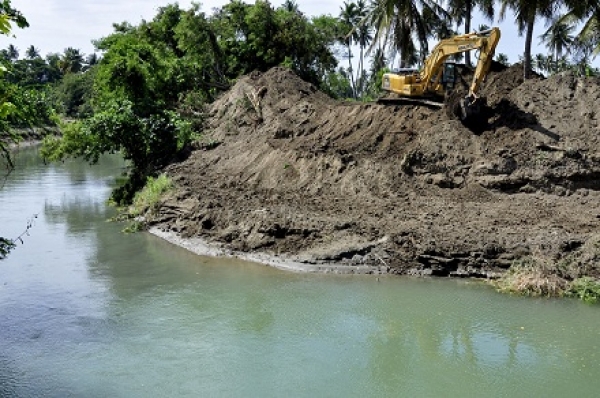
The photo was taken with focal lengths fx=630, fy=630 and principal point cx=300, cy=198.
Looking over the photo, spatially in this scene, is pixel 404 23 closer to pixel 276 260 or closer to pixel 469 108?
pixel 469 108

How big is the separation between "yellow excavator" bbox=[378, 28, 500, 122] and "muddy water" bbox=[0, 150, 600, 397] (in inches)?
274

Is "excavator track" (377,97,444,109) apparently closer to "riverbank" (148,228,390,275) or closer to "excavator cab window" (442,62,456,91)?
"excavator cab window" (442,62,456,91)

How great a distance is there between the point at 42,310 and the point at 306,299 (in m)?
5.15

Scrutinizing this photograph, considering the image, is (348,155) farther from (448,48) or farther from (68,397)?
(68,397)

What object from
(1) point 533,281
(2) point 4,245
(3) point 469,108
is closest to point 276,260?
(1) point 533,281

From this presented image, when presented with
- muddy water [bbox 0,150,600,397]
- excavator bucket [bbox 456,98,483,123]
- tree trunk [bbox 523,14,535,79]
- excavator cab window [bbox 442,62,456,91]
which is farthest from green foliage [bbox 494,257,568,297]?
tree trunk [bbox 523,14,535,79]

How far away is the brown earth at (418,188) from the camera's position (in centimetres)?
1412

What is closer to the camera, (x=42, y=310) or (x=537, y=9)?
(x=42, y=310)

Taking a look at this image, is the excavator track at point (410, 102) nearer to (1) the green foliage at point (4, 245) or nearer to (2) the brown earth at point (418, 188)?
(2) the brown earth at point (418, 188)

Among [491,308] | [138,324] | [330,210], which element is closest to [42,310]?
[138,324]

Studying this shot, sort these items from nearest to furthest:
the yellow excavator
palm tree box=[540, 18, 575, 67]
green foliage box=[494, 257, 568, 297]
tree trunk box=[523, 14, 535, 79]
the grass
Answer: green foliage box=[494, 257, 568, 297] → the yellow excavator → the grass → tree trunk box=[523, 14, 535, 79] → palm tree box=[540, 18, 575, 67]

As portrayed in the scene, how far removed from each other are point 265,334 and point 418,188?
7.80 m

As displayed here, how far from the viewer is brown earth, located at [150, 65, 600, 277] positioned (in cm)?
1412

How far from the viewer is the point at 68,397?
8719mm
